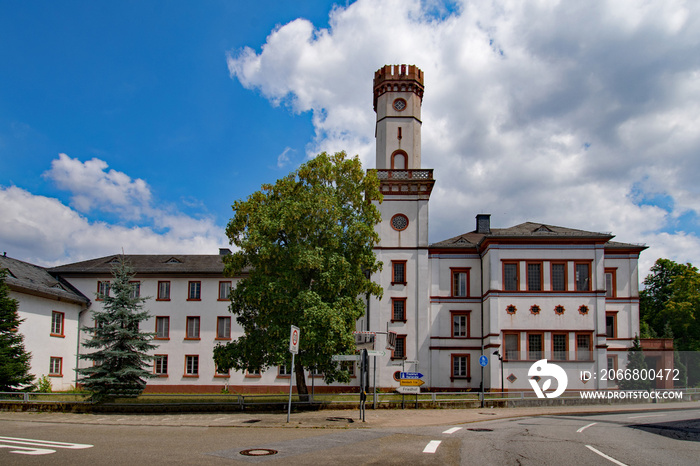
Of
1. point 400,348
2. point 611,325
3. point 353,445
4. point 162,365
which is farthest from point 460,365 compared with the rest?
point 353,445

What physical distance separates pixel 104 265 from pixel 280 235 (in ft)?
79.1

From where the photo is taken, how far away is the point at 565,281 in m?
38.7

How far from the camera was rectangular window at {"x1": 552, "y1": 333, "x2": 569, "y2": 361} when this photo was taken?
125 ft

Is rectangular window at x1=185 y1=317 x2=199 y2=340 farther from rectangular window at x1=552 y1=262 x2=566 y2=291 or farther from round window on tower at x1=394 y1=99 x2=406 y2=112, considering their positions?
rectangular window at x1=552 y1=262 x2=566 y2=291

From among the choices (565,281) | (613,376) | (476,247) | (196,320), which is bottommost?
(613,376)

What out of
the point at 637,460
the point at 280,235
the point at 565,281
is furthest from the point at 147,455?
the point at 565,281

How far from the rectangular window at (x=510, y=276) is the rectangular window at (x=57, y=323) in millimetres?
31018

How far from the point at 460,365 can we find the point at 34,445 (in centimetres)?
3281

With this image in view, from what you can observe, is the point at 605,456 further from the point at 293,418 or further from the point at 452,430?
the point at 293,418

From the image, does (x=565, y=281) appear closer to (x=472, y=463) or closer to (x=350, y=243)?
(x=350, y=243)

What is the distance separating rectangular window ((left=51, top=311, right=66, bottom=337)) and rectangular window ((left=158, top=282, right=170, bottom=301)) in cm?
668

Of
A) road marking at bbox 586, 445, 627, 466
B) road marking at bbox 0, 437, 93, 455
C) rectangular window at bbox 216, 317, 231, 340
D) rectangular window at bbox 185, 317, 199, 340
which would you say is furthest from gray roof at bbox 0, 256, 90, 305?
road marking at bbox 586, 445, 627, 466

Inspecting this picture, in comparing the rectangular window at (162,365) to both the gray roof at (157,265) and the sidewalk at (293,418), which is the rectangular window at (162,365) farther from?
the sidewalk at (293,418)

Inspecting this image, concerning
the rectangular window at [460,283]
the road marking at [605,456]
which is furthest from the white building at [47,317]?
the road marking at [605,456]
